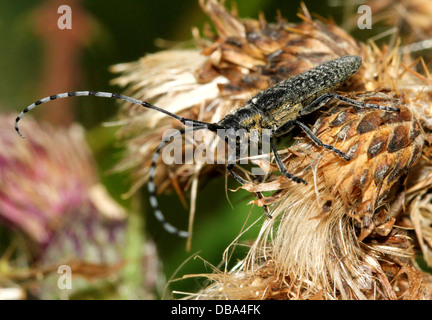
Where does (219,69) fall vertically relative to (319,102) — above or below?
above

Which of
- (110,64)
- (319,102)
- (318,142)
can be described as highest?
(110,64)

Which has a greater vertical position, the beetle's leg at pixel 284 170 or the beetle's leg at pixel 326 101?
the beetle's leg at pixel 326 101

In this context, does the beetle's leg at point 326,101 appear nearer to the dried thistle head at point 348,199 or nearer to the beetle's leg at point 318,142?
the dried thistle head at point 348,199

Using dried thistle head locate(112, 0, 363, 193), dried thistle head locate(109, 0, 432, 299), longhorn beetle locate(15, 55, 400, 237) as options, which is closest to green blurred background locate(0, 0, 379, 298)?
dried thistle head locate(112, 0, 363, 193)

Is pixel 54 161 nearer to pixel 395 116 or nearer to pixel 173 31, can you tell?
pixel 173 31

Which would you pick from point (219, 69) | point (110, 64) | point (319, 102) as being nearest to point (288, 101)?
point (319, 102)

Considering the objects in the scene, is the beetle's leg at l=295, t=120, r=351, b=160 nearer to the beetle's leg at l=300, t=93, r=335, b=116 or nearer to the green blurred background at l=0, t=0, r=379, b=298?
the beetle's leg at l=300, t=93, r=335, b=116

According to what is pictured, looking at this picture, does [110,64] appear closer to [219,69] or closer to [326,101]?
[219,69]

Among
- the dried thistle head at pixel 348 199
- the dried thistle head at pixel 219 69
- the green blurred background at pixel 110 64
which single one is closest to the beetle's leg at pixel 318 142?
the dried thistle head at pixel 348 199
